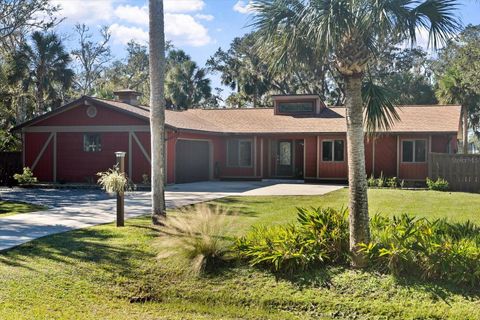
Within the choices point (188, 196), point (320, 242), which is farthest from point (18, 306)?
point (188, 196)

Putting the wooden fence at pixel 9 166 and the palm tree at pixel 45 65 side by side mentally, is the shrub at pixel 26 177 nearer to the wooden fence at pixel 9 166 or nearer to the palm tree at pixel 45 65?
the wooden fence at pixel 9 166

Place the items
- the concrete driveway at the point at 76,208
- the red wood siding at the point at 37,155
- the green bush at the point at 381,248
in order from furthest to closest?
the red wood siding at the point at 37,155
the concrete driveway at the point at 76,208
the green bush at the point at 381,248

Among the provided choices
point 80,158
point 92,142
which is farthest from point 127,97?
point 80,158

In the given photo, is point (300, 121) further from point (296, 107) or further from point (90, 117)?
point (90, 117)

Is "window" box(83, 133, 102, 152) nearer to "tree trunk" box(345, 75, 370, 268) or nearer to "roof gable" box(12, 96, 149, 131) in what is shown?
"roof gable" box(12, 96, 149, 131)

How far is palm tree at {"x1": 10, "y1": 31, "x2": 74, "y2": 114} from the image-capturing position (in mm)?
29000

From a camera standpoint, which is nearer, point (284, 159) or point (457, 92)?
point (284, 159)

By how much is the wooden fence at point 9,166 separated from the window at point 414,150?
1745 centimetres

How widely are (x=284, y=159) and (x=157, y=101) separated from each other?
1536 centimetres

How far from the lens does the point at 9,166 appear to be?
22922 mm

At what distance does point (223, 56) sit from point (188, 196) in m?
30.7

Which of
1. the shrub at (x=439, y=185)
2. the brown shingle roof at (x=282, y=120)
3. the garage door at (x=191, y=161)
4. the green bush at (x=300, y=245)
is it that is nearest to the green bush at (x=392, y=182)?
the shrub at (x=439, y=185)

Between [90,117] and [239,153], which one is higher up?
[90,117]

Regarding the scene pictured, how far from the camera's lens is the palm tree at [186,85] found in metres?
35.5
